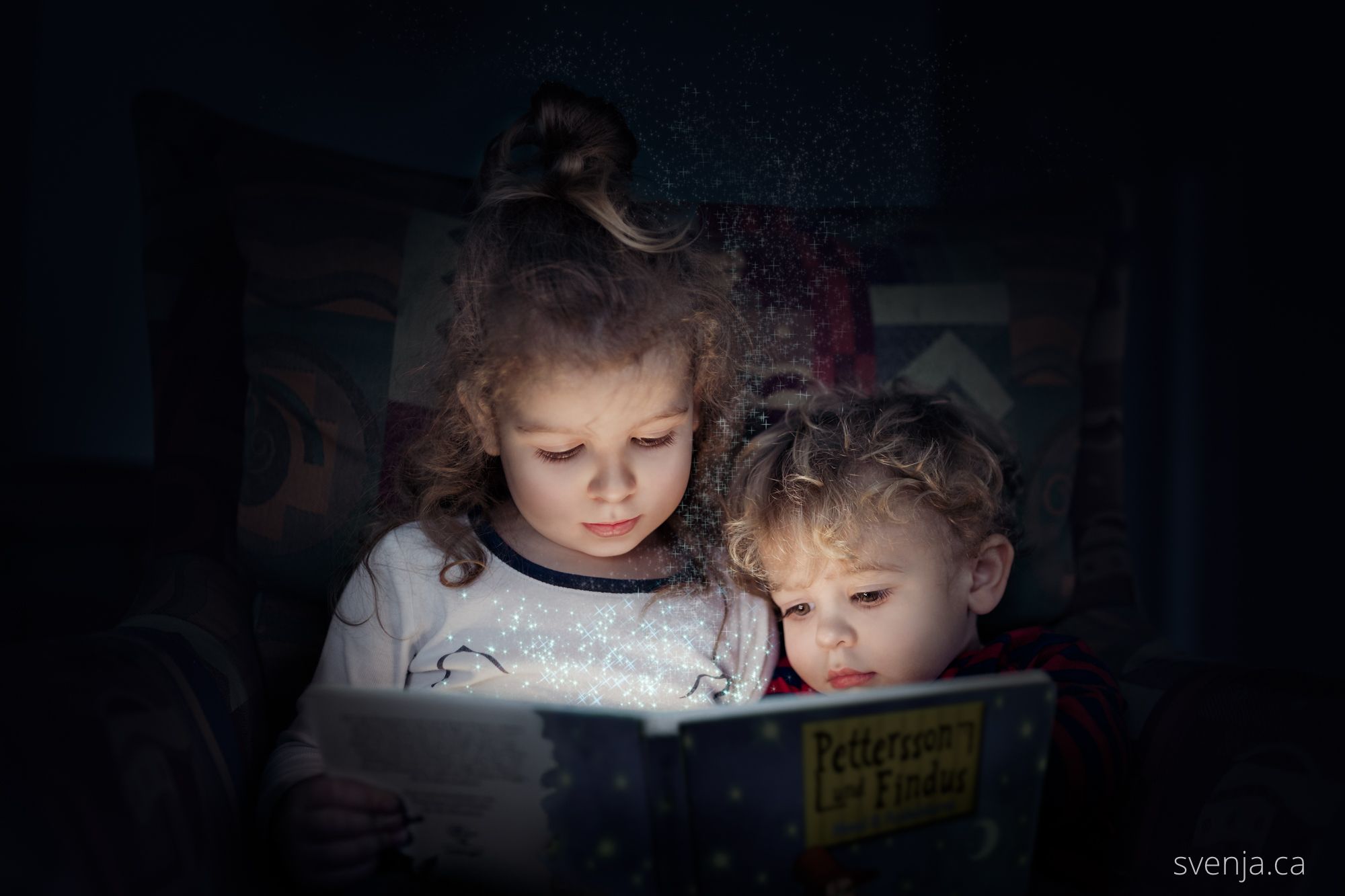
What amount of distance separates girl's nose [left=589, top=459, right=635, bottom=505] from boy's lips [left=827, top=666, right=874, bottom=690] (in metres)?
0.26

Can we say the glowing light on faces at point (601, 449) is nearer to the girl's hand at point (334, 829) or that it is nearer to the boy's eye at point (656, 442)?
the boy's eye at point (656, 442)

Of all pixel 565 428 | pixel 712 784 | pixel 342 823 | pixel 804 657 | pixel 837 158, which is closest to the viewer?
pixel 712 784

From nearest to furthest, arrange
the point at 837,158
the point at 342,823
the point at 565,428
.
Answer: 1. the point at 342,823
2. the point at 565,428
3. the point at 837,158

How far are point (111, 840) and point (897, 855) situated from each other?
499 mm

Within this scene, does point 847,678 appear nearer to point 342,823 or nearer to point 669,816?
point 669,816

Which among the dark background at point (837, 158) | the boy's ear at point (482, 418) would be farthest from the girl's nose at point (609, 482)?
the dark background at point (837, 158)

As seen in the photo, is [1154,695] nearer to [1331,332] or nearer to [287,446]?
[1331,332]

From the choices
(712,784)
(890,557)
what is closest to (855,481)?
(890,557)

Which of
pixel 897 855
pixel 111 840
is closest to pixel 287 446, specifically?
pixel 111 840

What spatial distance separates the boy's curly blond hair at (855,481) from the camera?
89 cm

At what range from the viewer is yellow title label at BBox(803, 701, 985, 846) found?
0.59 metres

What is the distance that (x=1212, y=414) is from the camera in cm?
156

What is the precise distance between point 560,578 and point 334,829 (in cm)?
30

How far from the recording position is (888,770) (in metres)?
0.60
